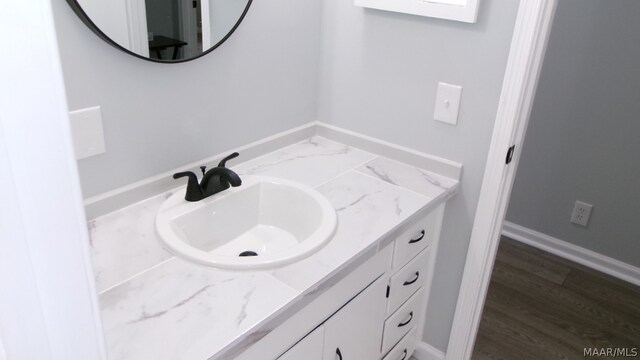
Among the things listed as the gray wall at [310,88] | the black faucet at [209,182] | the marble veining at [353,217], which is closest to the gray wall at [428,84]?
the gray wall at [310,88]

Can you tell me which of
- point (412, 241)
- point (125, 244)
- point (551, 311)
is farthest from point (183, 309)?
point (551, 311)

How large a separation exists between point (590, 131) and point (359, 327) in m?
1.71

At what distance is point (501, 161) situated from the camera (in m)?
1.45

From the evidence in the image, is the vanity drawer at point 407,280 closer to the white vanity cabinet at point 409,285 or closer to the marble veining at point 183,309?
the white vanity cabinet at point 409,285

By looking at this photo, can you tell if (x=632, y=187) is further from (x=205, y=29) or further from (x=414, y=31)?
(x=205, y=29)

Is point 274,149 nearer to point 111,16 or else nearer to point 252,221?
point 252,221

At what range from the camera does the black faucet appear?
4.15 feet

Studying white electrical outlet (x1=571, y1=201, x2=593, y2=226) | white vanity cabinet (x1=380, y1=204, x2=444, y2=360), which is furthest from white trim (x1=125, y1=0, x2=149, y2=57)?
white electrical outlet (x1=571, y1=201, x2=593, y2=226)

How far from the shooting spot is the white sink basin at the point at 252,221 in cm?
118

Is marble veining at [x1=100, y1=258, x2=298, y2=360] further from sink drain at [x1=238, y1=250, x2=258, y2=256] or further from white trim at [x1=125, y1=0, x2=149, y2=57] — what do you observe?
white trim at [x1=125, y1=0, x2=149, y2=57]

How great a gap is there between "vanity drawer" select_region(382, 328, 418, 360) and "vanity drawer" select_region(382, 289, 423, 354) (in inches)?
1.1

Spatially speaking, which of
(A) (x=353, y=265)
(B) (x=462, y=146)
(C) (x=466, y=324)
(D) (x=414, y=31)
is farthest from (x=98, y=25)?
(C) (x=466, y=324)

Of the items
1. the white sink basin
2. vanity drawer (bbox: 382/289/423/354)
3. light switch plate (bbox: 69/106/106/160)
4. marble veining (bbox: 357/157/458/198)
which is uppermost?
light switch plate (bbox: 69/106/106/160)

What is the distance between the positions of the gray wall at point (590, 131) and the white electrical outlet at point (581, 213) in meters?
0.03
